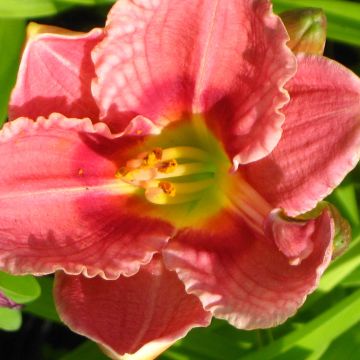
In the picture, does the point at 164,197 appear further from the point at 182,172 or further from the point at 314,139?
the point at 314,139

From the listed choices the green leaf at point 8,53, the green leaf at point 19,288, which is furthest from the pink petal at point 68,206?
the green leaf at point 8,53

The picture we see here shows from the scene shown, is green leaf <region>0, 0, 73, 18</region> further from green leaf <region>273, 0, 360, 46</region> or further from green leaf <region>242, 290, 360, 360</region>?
green leaf <region>242, 290, 360, 360</region>

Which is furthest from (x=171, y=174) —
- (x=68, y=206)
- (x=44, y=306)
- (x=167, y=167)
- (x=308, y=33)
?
(x=44, y=306)

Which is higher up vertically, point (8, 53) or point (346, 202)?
point (8, 53)

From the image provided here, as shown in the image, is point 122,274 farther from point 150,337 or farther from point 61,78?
point 61,78

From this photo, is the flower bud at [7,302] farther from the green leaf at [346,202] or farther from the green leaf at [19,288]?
the green leaf at [346,202]

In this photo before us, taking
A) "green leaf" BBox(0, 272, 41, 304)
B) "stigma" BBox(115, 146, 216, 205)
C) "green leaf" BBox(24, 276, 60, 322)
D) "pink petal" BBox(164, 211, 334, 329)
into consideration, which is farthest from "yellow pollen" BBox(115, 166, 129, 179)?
"green leaf" BBox(24, 276, 60, 322)
